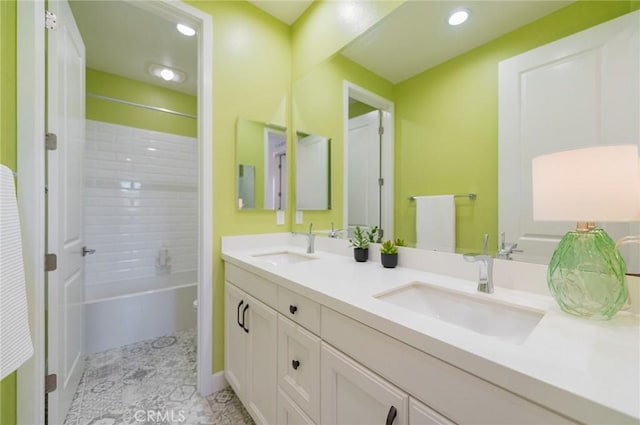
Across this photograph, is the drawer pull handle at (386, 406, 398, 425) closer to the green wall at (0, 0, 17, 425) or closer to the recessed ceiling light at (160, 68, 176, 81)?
the green wall at (0, 0, 17, 425)

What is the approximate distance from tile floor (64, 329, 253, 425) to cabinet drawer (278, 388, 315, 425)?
1.62ft

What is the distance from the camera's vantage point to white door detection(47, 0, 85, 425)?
120 centimetres

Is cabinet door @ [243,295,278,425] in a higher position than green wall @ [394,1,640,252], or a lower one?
lower

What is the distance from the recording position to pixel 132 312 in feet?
7.10

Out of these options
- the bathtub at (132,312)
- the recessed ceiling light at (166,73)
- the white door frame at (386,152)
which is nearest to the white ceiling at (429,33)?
the white door frame at (386,152)

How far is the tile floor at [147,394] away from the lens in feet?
4.57

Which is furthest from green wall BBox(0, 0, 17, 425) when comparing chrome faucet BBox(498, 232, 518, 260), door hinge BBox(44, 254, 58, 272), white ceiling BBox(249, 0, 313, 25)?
chrome faucet BBox(498, 232, 518, 260)

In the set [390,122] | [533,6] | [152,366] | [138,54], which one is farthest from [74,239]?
[533,6]

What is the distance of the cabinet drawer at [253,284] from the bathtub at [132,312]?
1142 mm

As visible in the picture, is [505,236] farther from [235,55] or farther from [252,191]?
[235,55]

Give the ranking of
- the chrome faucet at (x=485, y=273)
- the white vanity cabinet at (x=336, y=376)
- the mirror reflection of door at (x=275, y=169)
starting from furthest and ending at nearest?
the mirror reflection of door at (x=275, y=169) < the chrome faucet at (x=485, y=273) < the white vanity cabinet at (x=336, y=376)

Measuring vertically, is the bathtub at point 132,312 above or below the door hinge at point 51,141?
below

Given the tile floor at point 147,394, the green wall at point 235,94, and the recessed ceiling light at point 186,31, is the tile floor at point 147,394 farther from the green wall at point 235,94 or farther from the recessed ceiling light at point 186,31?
the recessed ceiling light at point 186,31

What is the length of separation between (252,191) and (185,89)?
1943mm
